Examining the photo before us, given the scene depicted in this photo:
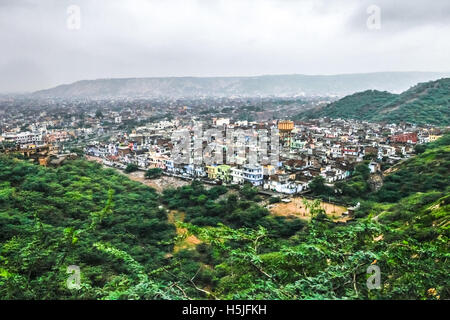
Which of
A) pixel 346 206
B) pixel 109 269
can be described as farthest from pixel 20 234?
pixel 346 206

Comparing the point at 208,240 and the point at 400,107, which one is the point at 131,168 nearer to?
the point at 208,240

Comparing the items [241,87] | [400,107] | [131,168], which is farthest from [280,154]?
[241,87]

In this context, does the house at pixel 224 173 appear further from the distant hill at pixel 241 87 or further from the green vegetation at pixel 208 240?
the distant hill at pixel 241 87

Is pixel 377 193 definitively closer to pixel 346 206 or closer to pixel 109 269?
pixel 346 206

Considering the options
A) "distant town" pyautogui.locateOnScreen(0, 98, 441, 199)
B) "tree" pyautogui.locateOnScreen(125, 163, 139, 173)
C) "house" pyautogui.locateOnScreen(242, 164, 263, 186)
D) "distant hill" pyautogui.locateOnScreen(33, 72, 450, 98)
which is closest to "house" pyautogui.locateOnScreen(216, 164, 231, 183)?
"distant town" pyautogui.locateOnScreen(0, 98, 441, 199)

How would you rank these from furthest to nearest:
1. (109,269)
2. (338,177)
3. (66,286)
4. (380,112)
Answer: (380,112)
(338,177)
(109,269)
(66,286)
